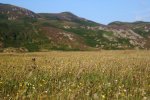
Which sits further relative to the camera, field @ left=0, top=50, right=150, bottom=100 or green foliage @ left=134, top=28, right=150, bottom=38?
green foliage @ left=134, top=28, right=150, bottom=38

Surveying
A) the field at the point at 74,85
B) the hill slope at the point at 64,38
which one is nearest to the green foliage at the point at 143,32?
the hill slope at the point at 64,38

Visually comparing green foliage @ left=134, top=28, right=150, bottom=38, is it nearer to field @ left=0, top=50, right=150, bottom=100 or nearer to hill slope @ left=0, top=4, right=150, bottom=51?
hill slope @ left=0, top=4, right=150, bottom=51

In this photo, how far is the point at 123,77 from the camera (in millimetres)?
14320

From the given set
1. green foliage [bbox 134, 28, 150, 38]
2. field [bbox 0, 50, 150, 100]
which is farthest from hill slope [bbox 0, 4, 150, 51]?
field [bbox 0, 50, 150, 100]

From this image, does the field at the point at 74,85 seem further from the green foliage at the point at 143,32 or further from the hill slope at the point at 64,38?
the green foliage at the point at 143,32

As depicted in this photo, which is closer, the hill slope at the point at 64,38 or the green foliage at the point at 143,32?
the hill slope at the point at 64,38

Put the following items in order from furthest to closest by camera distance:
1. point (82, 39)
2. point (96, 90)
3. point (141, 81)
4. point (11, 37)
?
point (82, 39) → point (11, 37) → point (141, 81) → point (96, 90)

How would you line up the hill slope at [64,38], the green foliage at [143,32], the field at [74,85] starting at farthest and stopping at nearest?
the green foliage at [143,32]
the hill slope at [64,38]
the field at [74,85]

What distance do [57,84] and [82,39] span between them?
291 feet

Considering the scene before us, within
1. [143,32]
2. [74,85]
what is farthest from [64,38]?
[74,85]

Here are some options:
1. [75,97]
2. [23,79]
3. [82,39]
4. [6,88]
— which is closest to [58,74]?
[23,79]

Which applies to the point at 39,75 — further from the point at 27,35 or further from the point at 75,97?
the point at 27,35

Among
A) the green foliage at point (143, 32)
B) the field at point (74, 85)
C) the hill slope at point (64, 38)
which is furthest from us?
the green foliage at point (143, 32)

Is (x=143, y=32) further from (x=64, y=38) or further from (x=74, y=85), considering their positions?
(x=74, y=85)
